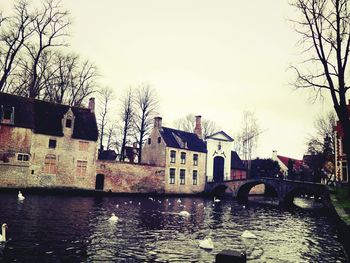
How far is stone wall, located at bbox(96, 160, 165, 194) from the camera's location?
35.8m

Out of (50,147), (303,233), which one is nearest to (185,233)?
(303,233)

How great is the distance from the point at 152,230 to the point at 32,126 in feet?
76.7

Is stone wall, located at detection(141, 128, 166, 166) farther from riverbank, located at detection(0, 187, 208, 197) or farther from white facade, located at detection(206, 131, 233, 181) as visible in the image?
white facade, located at detection(206, 131, 233, 181)

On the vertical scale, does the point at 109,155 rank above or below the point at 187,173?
above

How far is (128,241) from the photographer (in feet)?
36.2

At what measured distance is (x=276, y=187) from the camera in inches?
1384

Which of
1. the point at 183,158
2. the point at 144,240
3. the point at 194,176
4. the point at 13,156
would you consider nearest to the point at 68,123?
the point at 13,156

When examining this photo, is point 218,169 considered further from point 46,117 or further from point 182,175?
point 46,117

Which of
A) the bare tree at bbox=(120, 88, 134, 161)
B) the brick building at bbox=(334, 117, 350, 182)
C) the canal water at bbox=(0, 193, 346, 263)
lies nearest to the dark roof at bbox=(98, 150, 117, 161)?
the bare tree at bbox=(120, 88, 134, 161)

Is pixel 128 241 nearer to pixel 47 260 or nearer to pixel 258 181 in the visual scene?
pixel 47 260

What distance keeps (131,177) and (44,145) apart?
34.3 ft

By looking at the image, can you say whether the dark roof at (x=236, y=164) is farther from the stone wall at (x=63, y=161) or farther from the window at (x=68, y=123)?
the window at (x=68, y=123)

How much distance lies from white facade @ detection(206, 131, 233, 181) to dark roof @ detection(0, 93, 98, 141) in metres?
18.5

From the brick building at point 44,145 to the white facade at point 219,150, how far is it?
18.4m
